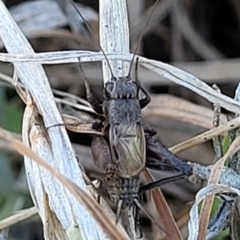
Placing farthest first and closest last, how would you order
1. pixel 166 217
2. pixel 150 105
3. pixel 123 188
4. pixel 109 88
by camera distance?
pixel 150 105, pixel 109 88, pixel 123 188, pixel 166 217

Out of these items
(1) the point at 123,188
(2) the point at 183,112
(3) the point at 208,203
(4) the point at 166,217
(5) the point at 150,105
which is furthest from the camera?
(5) the point at 150,105

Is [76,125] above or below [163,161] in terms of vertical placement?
above

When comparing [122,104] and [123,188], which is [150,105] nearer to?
[122,104]

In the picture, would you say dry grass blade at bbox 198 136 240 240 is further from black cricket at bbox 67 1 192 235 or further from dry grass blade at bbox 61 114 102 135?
dry grass blade at bbox 61 114 102 135

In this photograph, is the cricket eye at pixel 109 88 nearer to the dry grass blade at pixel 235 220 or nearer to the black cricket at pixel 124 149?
the black cricket at pixel 124 149

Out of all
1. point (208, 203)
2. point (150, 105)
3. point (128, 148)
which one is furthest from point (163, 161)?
point (150, 105)

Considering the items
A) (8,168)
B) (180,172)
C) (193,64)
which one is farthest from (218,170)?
(193,64)
